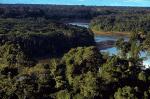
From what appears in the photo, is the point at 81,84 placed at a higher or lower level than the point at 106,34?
higher

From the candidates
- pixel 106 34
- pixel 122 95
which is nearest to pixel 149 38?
pixel 122 95

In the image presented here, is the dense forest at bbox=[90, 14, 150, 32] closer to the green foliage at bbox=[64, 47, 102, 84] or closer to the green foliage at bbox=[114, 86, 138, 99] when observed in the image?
the green foliage at bbox=[64, 47, 102, 84]

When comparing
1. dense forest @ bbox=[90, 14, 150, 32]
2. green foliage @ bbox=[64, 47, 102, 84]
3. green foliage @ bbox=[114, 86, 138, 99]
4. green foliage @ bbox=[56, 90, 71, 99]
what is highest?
green foliage @ bbox=[64, 47, 102, 84]

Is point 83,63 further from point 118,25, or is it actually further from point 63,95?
point 118,25

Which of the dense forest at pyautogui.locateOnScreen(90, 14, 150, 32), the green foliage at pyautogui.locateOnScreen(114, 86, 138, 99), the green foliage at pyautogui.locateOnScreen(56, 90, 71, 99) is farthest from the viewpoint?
the dense forest at pyautogui.locateOnScreen(90, 14, 150, 32)

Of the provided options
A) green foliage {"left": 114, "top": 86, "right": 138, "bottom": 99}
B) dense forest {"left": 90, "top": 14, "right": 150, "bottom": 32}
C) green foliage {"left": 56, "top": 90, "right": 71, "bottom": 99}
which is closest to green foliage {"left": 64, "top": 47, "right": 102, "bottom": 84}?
green foliage {"left": 56, "top": 90, "right": 71, "bottom": 99}

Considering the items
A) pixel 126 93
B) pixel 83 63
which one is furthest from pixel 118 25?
pixel 126 93

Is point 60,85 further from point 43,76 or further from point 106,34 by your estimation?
point 106,34

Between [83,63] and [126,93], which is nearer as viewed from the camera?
[126,93]

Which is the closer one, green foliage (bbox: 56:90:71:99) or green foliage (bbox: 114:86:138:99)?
green foliage (bbox: 114:86:138:99)

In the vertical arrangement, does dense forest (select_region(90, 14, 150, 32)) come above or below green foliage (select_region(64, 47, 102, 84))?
below

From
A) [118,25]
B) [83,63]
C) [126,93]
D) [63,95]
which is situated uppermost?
[83,63]
